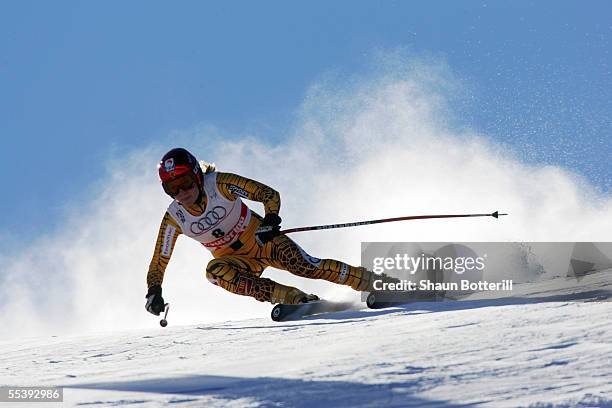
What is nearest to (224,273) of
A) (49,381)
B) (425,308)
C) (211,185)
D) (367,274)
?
(211,185)

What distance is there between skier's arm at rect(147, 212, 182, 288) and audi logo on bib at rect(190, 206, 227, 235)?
0.26 meters

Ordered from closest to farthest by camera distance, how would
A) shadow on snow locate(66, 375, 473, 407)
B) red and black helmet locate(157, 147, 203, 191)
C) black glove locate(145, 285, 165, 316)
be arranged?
shadow on snow locate(66, 375, 473, 407) < red and black helmet locate(157, 147, 203, 191) < black glove locate(145, 285, 165, 316)

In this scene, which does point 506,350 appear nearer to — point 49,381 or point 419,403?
point 419,403

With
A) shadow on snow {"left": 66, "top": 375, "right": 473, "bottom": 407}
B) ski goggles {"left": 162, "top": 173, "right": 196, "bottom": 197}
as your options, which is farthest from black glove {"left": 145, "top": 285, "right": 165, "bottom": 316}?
shadow on snow {"left": 66, "top": 375, "right": 473, "bottom": 407}

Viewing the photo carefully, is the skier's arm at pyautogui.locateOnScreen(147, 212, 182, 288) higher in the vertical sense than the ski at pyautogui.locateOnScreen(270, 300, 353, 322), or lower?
higher

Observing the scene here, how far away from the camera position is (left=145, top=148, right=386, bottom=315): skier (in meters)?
7.57

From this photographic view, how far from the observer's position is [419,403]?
11.8 feet

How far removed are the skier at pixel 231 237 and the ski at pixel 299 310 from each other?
0.10m

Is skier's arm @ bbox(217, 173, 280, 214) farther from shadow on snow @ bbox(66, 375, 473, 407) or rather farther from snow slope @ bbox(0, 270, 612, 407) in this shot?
shadow on snow @ bbox(66, 375, 473, 407)

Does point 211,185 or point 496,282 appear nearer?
point 211,185

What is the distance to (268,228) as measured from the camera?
24.4 feet

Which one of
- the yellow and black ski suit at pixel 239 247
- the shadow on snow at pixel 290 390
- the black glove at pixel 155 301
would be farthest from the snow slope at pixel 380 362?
the black glove at pixel 155 301

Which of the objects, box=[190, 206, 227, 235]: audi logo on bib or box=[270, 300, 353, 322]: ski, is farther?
box=[190, 206, 227, 235]: audi logo on bib

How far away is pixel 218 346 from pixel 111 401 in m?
1.86
